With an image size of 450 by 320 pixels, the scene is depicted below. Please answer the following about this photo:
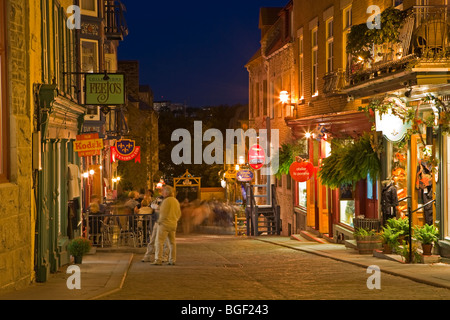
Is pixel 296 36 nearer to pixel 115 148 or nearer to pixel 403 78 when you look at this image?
pixel 115 148

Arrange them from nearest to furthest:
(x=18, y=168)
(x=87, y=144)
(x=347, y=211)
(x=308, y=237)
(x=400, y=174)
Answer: (x=18, y=168), (x=400, y=174), (x=87, y=144), (x=347, y=211), (x=308, y=237)

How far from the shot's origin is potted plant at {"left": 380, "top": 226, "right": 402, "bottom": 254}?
1585 cm

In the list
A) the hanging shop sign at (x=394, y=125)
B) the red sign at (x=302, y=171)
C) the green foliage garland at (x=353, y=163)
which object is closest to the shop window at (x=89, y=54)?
the red sign at (x=302, y=171)

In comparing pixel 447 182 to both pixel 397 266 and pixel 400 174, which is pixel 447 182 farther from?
pixel 400 174

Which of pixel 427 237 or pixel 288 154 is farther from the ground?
pixel 288 154

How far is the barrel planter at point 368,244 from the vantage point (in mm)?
17266

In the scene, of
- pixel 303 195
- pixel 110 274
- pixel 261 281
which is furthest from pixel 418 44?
pixel 303 195

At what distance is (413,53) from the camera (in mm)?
13445

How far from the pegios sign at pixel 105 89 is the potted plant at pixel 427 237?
7.53 m

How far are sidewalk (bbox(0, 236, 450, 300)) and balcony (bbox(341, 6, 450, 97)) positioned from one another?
Result: 142 inches

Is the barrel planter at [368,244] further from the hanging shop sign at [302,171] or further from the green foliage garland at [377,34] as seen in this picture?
the hanging shop sign at [302,171]

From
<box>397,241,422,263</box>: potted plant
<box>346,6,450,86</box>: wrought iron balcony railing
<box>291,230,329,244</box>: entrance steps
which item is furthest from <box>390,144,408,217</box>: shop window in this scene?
<box>291,230,329,244</box>: entrance steps

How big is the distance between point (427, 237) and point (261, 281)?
432 cm

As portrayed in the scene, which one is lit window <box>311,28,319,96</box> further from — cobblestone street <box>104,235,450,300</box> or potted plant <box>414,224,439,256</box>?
potted plant <box>414,224,439,256</box>
